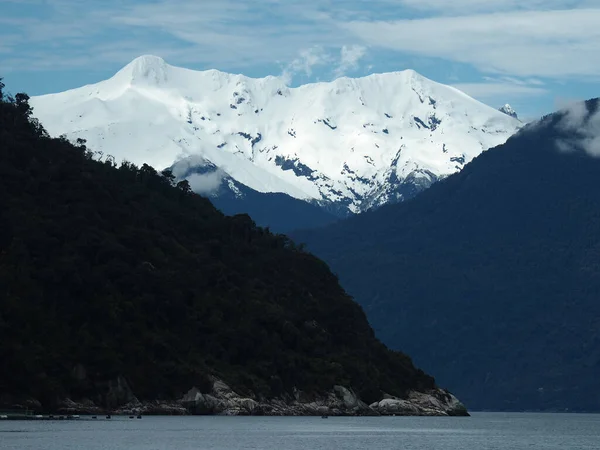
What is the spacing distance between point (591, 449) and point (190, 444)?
54262 mm

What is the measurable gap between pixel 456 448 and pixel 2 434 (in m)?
59.4

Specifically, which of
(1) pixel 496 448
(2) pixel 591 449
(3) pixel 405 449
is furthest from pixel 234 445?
(2) pixel 591 449

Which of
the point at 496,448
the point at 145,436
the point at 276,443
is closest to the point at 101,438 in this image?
the point at 145,436

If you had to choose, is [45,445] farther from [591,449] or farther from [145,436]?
[591,449]

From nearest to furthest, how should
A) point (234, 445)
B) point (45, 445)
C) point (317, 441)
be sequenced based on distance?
1. point (45, 445)
2. point (234, 445)
3. point (317, 441)

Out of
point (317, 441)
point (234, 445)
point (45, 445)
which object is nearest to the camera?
point (45, 445)

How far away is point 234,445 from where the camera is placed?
613 ft

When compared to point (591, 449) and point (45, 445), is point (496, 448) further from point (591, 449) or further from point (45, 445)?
point (45, 445)

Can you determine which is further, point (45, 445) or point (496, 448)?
point (496, 448)

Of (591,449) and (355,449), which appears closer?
(355,449)

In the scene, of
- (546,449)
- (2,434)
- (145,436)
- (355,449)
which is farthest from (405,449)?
(2,434)

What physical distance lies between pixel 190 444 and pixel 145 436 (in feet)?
51.0

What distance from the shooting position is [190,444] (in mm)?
183125

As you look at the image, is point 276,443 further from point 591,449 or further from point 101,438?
point 591,449
